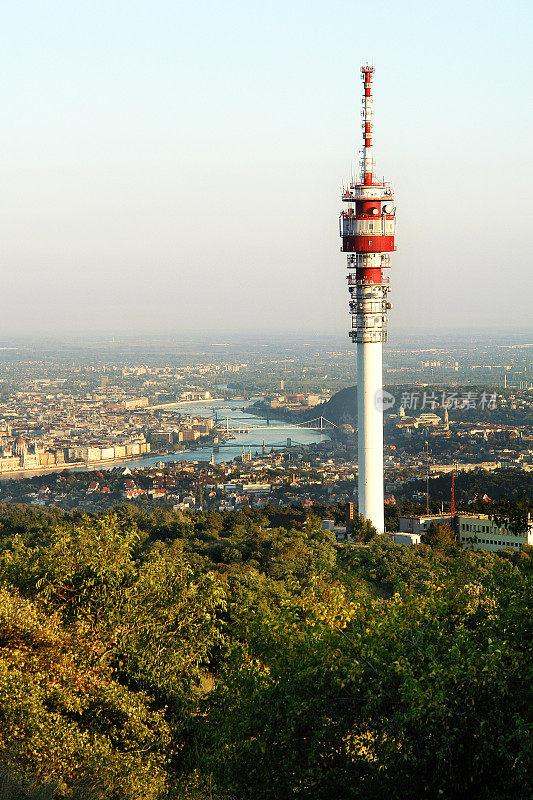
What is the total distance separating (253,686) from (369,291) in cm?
2641

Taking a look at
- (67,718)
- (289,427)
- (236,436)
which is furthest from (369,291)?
(289,427)

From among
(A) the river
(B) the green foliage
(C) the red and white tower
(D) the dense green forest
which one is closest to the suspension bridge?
(A) the river

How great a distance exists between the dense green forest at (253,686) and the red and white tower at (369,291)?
21858 mm

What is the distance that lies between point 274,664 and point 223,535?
22.8 metres

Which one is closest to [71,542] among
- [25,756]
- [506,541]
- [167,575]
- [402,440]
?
[167,575]

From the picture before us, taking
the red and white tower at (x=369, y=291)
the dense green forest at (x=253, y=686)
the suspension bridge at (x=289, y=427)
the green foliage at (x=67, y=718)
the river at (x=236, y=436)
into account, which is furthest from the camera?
the suspension bridge at (x=289, y=427)

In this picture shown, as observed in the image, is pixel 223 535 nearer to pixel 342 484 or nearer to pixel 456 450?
pixel 342 484

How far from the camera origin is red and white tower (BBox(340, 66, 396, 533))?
33.6 metres

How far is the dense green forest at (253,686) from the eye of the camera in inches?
275

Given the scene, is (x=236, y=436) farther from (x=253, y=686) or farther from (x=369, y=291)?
(x=253, y=686)

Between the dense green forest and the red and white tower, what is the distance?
2186cm

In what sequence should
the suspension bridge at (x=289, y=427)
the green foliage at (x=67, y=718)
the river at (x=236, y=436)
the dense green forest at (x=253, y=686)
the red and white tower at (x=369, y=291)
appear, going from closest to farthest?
the dense green forest at (x=253, y=686) → the green foliage at (x=67, y=718) → the red and white tower at (x=369, y=291) → the river at (x=236, y=436) → the suspension bridge at (x=289, y=427)

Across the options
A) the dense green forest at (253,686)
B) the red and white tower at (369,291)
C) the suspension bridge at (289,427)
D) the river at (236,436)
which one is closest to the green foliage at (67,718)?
the dense green forest at (253,686)

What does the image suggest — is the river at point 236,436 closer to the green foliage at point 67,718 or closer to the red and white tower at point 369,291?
the red and white tower at point 369,291
